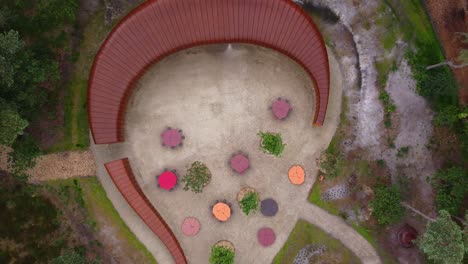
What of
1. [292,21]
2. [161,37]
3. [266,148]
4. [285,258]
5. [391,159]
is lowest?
[285,258]

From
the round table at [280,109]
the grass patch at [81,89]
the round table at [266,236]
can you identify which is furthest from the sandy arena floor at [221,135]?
the grass patch at [81,89]

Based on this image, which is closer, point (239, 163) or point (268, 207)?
point (239, 163)

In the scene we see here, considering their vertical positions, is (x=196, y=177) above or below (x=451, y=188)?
below

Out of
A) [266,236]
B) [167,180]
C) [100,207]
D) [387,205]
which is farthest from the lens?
[266,236]

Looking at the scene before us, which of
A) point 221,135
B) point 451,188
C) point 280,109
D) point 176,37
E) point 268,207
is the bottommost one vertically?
point 268,207

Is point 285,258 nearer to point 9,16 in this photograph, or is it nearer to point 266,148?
point 266,148

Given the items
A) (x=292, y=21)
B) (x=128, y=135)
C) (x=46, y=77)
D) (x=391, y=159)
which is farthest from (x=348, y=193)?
(x=46, y=77)

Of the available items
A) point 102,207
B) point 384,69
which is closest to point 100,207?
point 102,207

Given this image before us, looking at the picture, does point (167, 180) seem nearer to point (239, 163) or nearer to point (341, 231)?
point (239, 163)
